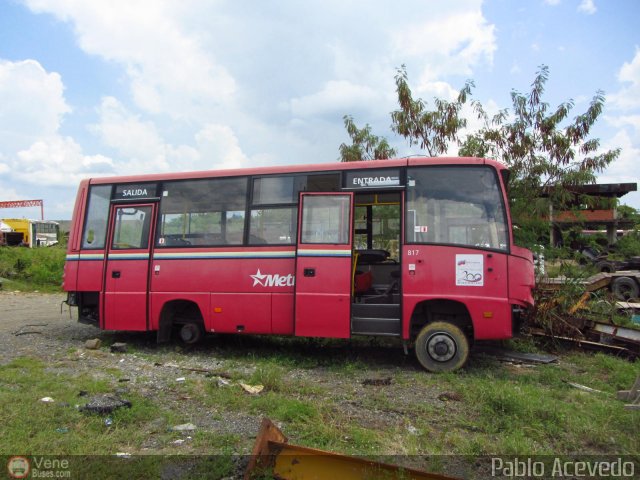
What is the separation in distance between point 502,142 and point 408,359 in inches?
220

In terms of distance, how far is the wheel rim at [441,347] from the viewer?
22.2 ft

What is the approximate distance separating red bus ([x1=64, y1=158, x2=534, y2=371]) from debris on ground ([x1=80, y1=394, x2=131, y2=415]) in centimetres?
263

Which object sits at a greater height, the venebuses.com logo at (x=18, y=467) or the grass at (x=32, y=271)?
the grass at (x=32, y=271)

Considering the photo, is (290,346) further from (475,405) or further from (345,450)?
(345,450)

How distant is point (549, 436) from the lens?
177 inches

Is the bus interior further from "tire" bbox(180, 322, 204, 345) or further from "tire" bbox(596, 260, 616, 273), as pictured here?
"tire" bbox(596, 260, 616, 273)

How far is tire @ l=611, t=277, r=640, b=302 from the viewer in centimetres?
1373

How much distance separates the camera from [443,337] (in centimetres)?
681

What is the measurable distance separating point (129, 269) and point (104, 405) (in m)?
3.63

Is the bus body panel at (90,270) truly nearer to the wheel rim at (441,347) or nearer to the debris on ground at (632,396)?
the wheel rim at (441,347)

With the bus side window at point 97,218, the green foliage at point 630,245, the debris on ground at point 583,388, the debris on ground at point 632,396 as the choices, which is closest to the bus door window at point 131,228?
the bus side window at point 97,218

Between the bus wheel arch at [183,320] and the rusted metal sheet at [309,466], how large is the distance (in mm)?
4822

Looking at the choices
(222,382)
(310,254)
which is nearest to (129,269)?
(222,382)

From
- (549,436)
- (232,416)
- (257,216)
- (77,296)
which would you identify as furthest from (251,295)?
(549,436)
